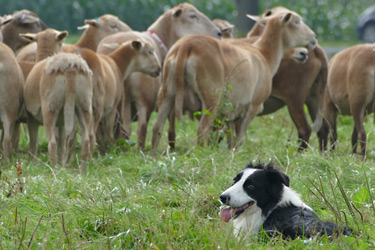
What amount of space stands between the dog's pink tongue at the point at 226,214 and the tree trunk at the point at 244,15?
1986cm

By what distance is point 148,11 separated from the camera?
29.2 m

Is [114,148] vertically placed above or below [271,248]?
below

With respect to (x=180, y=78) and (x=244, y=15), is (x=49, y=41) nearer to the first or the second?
(x=180, y=78)

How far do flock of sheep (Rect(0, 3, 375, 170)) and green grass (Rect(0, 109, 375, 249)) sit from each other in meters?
0.69

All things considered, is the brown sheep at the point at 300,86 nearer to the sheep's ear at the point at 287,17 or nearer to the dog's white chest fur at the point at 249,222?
the sheep's ear at the point at 287,17

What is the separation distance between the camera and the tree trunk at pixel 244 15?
25.3 m

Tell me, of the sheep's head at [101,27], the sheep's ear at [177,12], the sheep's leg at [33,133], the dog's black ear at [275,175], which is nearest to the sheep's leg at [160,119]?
the sheep's leg at [33,133]

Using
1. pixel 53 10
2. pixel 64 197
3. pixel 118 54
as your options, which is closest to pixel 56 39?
pixel 118 54

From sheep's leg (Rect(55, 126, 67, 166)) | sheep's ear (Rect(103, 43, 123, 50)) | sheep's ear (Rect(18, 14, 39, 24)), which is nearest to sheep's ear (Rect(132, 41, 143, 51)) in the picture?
sheep's ear (Rect(103, 43, 123, 50))

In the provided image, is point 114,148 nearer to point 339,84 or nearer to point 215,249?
point 339,84

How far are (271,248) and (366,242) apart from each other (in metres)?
0.58

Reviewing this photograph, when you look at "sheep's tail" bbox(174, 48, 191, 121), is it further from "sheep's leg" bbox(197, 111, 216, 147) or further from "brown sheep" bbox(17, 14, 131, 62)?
"brown sheep" bbox(17, 14, 131, 62)

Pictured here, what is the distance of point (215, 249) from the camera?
4219 millimetres

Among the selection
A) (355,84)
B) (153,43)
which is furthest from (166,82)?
(153,43)
